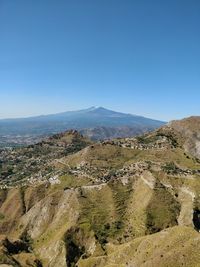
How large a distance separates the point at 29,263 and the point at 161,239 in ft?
203

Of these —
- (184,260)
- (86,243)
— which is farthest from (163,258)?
(86,243)

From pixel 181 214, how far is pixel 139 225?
2183 cm

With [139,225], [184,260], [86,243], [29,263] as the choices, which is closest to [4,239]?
[29,263]

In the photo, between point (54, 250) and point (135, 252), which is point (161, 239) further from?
point (54, 250)

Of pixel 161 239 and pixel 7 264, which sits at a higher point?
pixel 161 239

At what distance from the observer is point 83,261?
563 ft

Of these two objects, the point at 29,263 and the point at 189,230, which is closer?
the point at 189,230

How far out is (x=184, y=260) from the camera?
5064 inches

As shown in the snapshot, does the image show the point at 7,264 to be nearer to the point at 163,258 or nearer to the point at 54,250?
the point at 54,250

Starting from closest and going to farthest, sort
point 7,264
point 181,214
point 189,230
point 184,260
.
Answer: point 184,260
point 189,230
point 7,264
point 181,214

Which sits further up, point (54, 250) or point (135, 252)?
point (135, 252)

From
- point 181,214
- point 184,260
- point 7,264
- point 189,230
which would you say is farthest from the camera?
point 181,214

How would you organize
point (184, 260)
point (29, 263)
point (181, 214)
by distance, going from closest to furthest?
1. point (184, 260)
2. point (29, 263)
3. point (181, 214)

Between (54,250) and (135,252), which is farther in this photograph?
(54,250)
